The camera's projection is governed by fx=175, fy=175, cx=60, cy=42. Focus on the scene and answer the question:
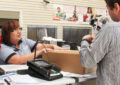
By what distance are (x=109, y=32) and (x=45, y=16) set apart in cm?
256

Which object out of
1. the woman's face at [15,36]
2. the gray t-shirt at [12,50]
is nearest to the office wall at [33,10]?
the gray t-shirt at [12,50]

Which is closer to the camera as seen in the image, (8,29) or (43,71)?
(43,71)

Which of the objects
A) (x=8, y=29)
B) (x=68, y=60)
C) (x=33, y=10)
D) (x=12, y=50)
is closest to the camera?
(x=68, y=60)

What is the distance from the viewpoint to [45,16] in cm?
379

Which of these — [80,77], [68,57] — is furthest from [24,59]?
[80,77]

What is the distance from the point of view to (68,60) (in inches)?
73.4

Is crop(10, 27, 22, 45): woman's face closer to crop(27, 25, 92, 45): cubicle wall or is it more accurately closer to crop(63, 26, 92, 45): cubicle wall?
crop(27, 25, 92, 45): cubicle wall

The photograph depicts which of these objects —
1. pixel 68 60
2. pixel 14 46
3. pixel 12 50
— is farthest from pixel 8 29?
pixel 68 60

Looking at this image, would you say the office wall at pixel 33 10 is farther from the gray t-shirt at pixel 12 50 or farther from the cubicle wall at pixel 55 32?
the gray t-shirt at pixel 12 50

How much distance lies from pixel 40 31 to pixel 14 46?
3.43ft

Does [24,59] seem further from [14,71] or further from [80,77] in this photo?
[80,77]

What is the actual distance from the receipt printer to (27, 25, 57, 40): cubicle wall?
1.72 meters

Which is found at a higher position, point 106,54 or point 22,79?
point 106,54

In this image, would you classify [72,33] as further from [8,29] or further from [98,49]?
[98,49]
